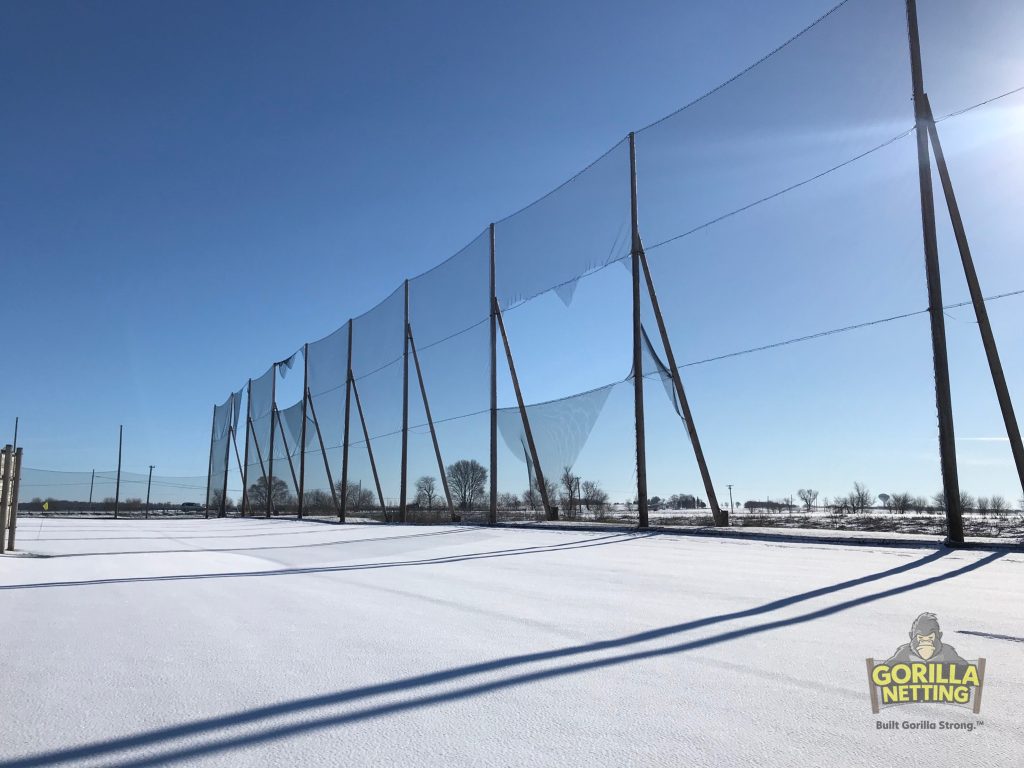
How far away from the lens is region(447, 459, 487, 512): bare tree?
1270 cm

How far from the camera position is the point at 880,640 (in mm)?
2059

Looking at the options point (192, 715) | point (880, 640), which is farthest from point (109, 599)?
point (880, 640)

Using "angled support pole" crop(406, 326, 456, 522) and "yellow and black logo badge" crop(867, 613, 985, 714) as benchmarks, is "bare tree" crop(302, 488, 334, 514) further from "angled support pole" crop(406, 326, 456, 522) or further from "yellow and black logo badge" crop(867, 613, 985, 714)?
"yellow and black logo badge" crop(867, 613, 985, 714)

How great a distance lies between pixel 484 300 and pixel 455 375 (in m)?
1.77

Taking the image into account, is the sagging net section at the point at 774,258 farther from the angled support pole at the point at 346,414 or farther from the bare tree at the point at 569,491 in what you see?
the angled support pole at the point at 346,414

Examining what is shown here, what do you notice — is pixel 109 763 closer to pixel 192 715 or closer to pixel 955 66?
pixel 192 715

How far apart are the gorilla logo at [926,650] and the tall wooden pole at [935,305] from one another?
149 inches

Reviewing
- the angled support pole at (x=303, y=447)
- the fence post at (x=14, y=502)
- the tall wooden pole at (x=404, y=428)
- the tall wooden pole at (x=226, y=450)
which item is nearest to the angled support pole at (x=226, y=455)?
the tall wooden pole at (x=226, y=450)

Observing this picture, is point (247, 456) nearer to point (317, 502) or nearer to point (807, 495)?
point (317, 502)

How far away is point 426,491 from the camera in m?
14.3

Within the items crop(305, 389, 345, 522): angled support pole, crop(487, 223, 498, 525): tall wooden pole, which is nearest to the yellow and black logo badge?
crop(487, 223, 498, 525): tall wooden pole

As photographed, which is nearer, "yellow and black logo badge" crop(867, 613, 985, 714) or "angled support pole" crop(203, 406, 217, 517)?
"yellow and black logo badge" crop(867, 613, 985, 714)

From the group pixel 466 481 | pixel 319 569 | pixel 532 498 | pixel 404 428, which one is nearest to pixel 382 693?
pixel 319 569

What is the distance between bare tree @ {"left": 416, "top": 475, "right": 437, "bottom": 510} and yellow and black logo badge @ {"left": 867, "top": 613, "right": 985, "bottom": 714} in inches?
490
